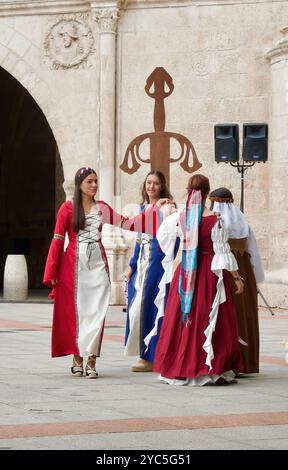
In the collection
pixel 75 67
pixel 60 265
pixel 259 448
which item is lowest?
pixel 259 448

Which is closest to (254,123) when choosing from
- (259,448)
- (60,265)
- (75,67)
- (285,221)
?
(285,221)

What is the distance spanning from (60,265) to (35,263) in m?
19.2

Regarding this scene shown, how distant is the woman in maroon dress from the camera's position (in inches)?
362

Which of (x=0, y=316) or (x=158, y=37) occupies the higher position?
(x=158, y=37)

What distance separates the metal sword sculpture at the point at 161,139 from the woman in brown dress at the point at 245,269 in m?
10.4

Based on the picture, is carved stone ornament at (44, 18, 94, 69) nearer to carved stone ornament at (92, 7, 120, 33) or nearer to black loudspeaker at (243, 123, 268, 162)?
carved stone ornament at (92, 7, 120, 33)

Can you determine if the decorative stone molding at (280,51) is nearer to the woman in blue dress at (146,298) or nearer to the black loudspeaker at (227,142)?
the black loudspeaker at (227,142)

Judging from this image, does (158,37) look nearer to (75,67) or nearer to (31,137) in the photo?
(75,67)

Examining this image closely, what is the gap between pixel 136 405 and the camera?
25.8ft

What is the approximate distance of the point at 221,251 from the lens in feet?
30.7

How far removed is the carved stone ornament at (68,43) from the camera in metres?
21.3

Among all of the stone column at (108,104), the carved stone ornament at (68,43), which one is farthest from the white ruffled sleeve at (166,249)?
the carved stone ornament at (68,43)
